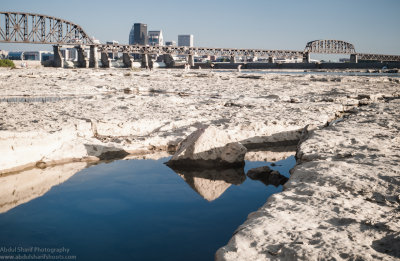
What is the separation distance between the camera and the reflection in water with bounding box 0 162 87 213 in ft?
13.5

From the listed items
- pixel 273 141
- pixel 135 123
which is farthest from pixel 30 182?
pixel 273 141

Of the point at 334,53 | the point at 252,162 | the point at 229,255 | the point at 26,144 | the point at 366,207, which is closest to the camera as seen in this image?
the point at 229,255

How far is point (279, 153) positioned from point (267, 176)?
1.36 metres

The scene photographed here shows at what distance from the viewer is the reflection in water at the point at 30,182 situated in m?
4.11

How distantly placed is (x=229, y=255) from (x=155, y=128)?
4.61 m

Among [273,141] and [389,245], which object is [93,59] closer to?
[273,141]

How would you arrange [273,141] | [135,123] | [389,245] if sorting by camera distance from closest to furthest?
[389,245] < [273,141] < [135,123]

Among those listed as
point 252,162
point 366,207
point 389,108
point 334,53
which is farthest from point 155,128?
point 334,53

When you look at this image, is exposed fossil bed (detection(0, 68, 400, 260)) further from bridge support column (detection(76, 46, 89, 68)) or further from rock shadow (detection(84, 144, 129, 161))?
bridge support column (detection(76, 46, 89, 68))

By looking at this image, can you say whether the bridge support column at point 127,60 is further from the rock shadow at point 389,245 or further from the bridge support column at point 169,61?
the rock shadow at point 389,245

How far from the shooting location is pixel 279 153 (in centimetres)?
615

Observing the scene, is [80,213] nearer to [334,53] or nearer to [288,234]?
[288,234]

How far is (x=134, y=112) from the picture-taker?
761 centimetres

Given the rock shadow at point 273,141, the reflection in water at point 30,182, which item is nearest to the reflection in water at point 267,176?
the rock shadow at point 273,141
